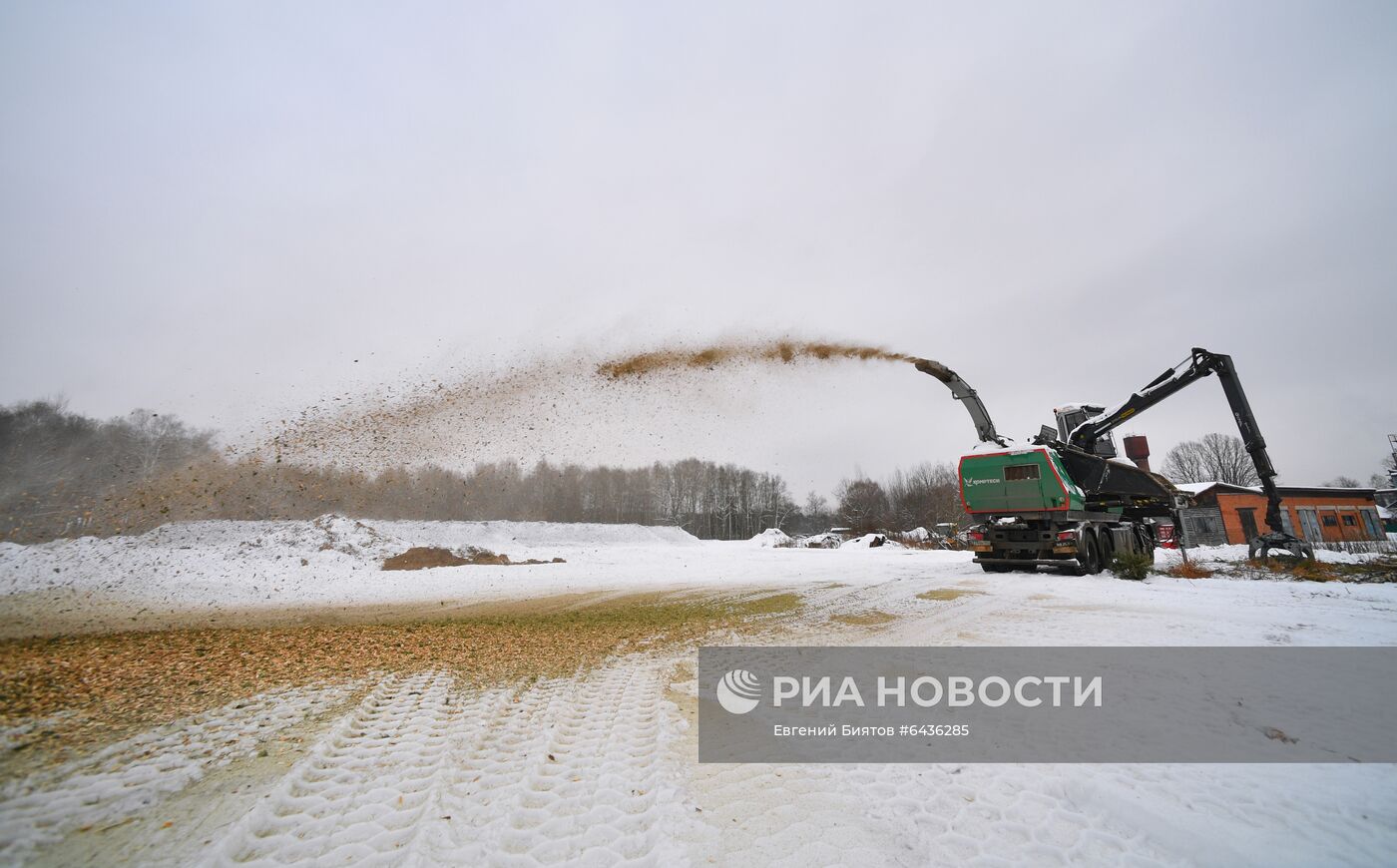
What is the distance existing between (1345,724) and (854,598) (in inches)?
312

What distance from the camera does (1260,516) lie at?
108ft

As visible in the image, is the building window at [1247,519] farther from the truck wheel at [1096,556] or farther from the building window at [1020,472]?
the building window at [1020,472]

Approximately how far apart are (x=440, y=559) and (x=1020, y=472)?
23.6m

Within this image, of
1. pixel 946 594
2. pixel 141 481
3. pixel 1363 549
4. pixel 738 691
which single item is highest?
pixel 141 481

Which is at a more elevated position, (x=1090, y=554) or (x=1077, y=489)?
(x=1077, y=489)

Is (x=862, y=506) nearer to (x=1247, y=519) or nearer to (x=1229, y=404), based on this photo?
(x=1247, y=519)

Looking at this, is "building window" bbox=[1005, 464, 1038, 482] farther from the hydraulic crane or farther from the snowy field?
the snowy field

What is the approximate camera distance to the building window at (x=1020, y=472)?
48.5 ft

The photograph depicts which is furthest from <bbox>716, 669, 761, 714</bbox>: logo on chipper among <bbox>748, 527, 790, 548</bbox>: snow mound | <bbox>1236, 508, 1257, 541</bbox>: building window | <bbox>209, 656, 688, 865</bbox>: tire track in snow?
<bbox>1236, 508, 1257, 541</bbox>: building window

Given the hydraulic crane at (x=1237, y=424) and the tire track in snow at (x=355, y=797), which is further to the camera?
the hydraulic crane at (x=1237, y=424)

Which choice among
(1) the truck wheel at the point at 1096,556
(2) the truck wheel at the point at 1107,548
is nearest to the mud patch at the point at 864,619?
(1) the truck wheel at the point at 1096,556

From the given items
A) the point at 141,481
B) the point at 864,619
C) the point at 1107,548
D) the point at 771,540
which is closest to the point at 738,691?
the point at 864,619

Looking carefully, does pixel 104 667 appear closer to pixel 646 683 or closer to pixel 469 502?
pixel 646 683

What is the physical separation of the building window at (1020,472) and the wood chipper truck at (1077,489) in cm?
3
